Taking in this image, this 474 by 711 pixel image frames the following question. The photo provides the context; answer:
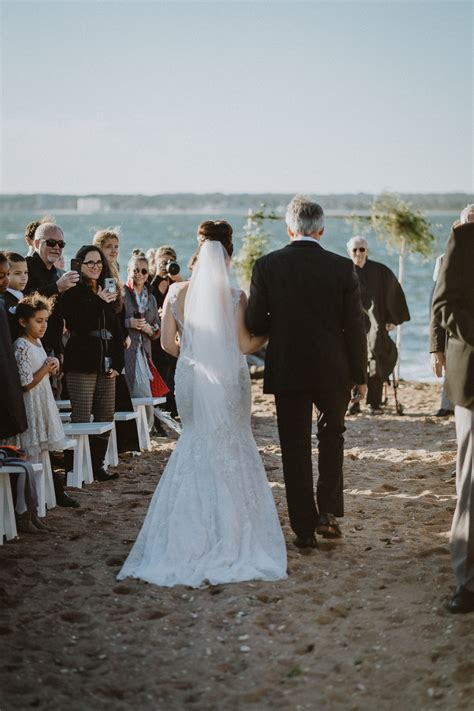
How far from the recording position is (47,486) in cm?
665

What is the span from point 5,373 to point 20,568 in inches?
45.2

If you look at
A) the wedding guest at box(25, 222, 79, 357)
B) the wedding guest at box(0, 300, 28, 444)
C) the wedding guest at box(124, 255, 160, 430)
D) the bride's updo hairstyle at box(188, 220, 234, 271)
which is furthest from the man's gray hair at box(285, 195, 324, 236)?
the wedding guest at box(124, 255, 160, 430)

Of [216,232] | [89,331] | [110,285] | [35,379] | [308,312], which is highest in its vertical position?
[216,232]

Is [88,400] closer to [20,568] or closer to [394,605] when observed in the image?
[20,568]

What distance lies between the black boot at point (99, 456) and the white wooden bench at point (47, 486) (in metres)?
0.78

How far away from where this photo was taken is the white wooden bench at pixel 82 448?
708 cm

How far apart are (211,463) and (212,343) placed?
69cm

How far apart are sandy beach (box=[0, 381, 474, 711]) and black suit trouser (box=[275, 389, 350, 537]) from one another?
0.89ft

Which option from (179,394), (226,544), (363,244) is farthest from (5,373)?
(363,244)

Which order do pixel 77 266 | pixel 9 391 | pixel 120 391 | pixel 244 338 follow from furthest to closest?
pixel 120 391 → pixel 77 266 → pixel 9 391 → pixel 244 338

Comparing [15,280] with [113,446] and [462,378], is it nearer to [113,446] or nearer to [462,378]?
[113,446]

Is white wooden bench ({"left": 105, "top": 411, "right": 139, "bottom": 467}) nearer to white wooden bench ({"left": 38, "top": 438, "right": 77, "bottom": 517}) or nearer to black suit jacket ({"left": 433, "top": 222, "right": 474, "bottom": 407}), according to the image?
white wooden bench ({"left": 38, "top": 438, "right": 77, "bottom": 517})

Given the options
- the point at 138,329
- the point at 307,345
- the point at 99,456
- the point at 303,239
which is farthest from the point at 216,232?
the point at 138,329

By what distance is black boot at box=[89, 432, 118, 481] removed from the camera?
24.9 feet
